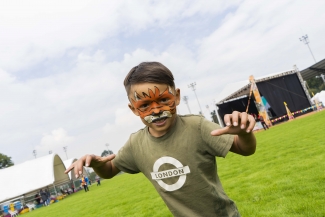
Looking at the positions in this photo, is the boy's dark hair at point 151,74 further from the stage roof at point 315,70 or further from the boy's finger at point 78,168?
the stage roof at point 315,70

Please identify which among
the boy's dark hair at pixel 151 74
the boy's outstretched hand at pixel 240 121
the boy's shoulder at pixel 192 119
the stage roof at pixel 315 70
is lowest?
the boy's outstretched hand at pixel 240 121

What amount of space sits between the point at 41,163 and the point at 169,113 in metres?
31.5

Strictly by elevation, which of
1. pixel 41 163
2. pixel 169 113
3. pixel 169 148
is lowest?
pixel 169 148

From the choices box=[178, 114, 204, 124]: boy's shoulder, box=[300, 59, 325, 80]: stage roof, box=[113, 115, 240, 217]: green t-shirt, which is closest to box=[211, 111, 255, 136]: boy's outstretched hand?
box=[113, 115, 240, 217]: green t-shirt

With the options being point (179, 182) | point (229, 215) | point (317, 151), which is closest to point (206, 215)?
point (229, 215)

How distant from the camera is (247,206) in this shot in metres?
4.27

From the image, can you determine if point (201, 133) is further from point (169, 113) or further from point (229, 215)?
point (229, 215)

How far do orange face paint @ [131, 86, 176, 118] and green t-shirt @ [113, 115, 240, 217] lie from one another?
15 cm

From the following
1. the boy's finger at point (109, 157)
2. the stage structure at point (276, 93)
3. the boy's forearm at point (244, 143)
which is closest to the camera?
the boy's forearm at point (244, 143)

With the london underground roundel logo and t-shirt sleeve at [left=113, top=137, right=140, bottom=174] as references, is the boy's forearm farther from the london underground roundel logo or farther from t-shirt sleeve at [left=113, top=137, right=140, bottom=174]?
t-shirt sleeve at [left=113, top=137, right=140, bottom=174]

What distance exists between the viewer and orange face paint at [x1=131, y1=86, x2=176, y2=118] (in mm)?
1748

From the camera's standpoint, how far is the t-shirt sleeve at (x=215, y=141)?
5.24 feet

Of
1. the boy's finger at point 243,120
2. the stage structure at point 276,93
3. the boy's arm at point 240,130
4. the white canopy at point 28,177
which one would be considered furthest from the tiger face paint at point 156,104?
the white canopy at point 28,177

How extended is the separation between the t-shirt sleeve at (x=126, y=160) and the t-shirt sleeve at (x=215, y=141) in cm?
67
